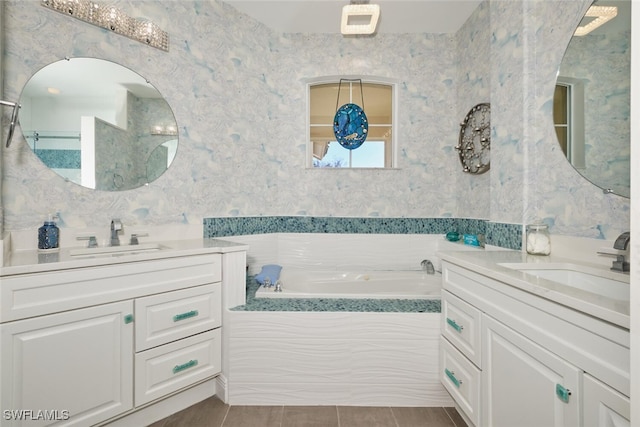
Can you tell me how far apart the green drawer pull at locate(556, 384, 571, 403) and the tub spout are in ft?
5.79

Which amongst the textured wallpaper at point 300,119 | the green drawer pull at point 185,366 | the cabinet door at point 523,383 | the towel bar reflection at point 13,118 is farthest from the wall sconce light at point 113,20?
the cabinet door at point 523,383

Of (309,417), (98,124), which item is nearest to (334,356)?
(309,417)

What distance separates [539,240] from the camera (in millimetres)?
1687

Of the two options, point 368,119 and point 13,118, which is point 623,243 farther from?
point 13,118

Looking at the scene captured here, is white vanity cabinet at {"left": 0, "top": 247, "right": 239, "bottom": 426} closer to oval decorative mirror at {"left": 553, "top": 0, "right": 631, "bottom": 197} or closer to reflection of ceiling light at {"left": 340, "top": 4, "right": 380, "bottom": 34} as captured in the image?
reflection of ceiling light at {"left": 340, "top": 4, "right": 380, "bottom": 34}

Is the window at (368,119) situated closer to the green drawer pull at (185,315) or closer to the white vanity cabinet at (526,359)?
the white vanity cabinet at (526,359)

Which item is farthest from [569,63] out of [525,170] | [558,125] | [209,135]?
[209,135]

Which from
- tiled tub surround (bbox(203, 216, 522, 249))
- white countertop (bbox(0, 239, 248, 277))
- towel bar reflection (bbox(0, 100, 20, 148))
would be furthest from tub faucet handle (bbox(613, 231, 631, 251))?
towel bar reflection (bbox(0, 100, 20, 148))

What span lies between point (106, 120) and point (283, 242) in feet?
5.30

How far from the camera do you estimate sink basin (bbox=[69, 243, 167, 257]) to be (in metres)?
1.69

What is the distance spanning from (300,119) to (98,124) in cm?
160

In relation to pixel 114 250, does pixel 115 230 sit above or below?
above

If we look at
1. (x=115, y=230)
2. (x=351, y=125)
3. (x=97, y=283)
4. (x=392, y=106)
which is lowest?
(x=97, y=283)

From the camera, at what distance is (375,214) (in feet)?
9.75
